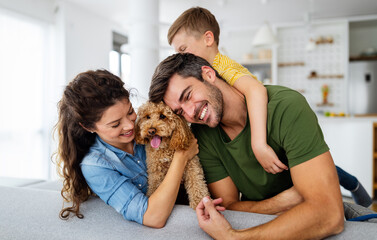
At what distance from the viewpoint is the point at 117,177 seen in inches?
49.8

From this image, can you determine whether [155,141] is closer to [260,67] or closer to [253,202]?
[253,202]

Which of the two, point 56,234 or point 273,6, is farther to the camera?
point 273,6

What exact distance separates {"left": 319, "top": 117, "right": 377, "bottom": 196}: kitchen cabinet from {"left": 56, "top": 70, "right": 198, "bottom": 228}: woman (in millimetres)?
3089

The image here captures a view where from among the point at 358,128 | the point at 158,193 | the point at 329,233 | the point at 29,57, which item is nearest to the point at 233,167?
the point at 158,193

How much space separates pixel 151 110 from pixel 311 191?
81cm

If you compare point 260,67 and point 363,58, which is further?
point 260,67

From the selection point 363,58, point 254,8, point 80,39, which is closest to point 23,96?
point 80,39

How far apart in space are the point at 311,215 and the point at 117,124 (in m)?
0.89

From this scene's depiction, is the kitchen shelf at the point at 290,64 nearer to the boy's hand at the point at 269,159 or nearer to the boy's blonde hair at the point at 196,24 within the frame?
the boy's blonde hair at the point at 196,24

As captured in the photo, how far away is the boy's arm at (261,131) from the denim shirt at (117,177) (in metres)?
0.52

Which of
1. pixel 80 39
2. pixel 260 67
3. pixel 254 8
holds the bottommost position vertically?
pixel 260 67

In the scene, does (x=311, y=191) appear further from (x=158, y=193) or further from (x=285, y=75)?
(x=285, y=75)

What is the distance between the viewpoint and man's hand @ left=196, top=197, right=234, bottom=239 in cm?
105

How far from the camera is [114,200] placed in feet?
3.97
